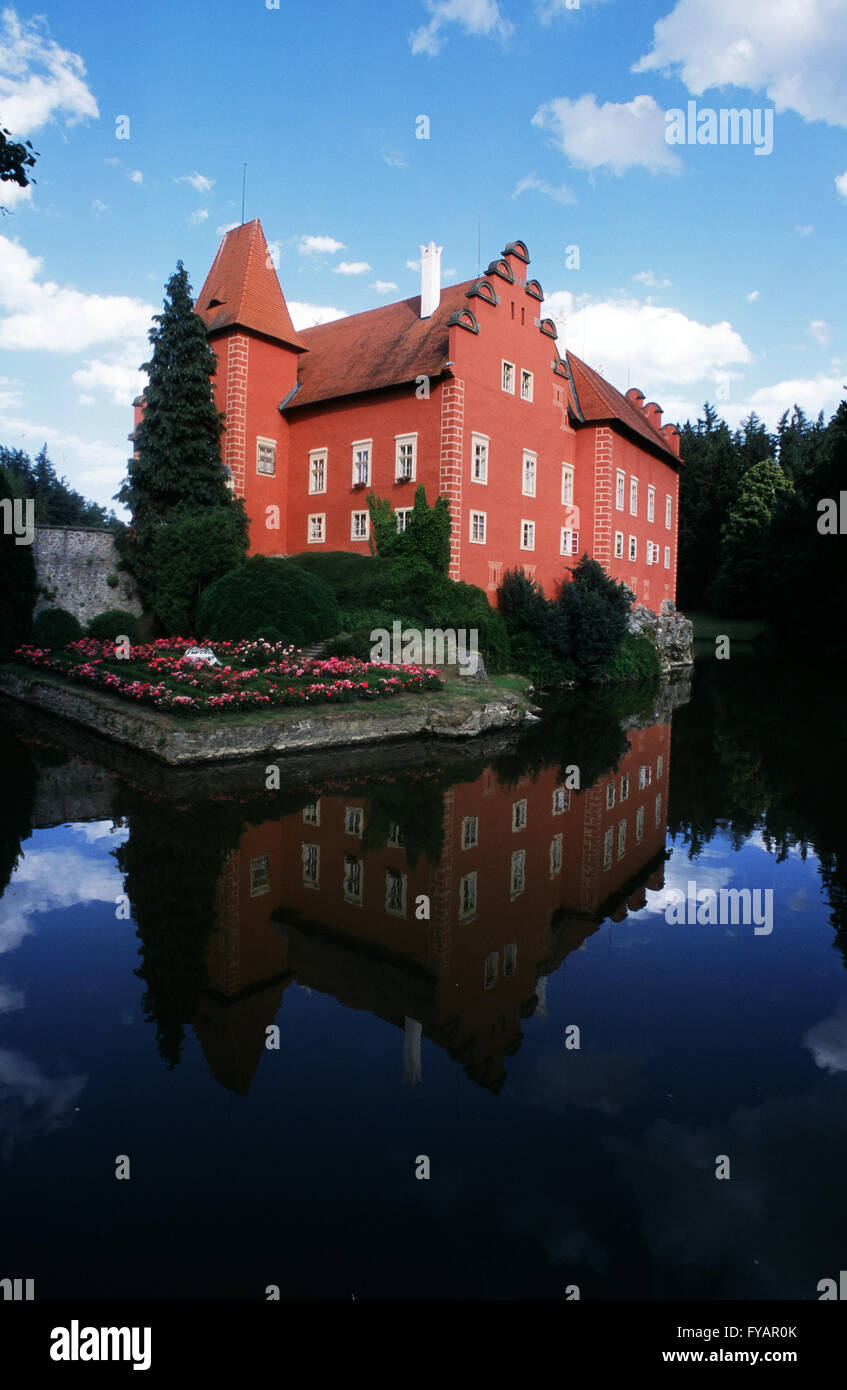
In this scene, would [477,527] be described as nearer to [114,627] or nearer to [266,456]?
[266,456]

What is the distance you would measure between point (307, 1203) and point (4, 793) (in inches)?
366

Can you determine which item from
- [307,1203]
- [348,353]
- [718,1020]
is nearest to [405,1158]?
[307,1203]

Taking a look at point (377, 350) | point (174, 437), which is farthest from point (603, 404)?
point (174, 437)

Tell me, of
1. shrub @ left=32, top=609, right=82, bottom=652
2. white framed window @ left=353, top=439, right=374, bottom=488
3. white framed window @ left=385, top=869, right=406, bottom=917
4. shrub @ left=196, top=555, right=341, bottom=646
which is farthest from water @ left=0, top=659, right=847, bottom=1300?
white framed window @ left=353, top=439, right=374, bottom=488

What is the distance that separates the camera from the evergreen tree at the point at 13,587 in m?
23.5

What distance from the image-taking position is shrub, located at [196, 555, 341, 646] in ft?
65.8

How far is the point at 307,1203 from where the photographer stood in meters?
A: 3.76

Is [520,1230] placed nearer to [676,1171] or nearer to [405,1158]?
[405,1158]

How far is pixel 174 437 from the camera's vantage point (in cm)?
2747

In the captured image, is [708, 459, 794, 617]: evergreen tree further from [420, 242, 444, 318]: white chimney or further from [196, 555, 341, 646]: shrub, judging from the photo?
[196, 555, 341, 646]: shrub

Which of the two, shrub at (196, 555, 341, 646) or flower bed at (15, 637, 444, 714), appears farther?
shrub at (196, 555, 341, 646)

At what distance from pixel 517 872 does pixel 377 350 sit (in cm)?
2563

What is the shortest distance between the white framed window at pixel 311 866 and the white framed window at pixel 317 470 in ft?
75.2

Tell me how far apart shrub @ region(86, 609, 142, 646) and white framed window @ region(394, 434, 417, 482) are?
9.94 metres
